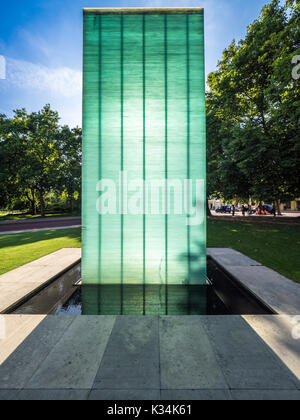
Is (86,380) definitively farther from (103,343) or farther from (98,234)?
(98,234)

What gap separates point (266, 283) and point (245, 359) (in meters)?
3.45

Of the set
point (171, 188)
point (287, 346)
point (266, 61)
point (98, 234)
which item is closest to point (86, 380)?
point (287, 346)

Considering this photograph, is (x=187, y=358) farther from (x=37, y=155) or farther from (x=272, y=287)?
(x=37, y=155)

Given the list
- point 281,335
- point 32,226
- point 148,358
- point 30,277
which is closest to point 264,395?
point 281,335

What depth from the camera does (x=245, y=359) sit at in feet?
9.59

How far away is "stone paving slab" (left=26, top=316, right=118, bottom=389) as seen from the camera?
252 cm

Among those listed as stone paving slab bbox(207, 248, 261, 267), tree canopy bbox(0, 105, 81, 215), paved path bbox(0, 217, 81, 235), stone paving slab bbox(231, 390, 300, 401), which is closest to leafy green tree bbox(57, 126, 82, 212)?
tree canopy bbox(0, 105, 81, 215)

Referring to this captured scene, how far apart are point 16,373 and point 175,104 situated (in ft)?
23.3

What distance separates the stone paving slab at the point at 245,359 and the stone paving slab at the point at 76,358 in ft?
6.05

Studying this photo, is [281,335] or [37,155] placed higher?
[37,155]

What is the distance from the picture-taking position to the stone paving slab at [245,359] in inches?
98.6

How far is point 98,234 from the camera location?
5.93 meters

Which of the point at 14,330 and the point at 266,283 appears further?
the point at 266,283

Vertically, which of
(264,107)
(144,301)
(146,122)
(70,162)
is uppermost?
(264,107)
